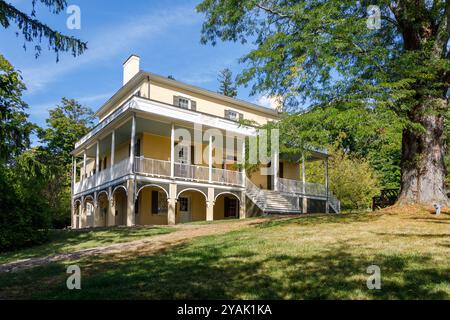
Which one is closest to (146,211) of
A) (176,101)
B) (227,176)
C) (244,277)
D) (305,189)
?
(227,176)

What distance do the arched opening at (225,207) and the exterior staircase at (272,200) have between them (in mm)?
3067

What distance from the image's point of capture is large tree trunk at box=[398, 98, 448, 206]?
13.2 meters

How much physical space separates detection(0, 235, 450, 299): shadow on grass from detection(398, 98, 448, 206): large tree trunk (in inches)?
256

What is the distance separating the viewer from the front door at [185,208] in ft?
82.0

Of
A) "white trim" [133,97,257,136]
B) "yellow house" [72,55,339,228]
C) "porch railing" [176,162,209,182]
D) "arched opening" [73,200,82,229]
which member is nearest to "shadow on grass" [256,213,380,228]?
"yellow house" [72,55,339,228]

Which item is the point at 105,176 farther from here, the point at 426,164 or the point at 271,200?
the point at 426,164

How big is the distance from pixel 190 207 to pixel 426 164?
15279 millimetres

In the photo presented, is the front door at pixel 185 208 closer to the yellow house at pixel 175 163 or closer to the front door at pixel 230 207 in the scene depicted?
the yellow house at pixel 175 163

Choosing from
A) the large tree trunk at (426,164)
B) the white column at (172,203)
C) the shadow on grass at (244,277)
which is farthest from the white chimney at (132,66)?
the shadow on grass at (244,277)

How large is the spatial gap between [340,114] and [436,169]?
17.3 feet

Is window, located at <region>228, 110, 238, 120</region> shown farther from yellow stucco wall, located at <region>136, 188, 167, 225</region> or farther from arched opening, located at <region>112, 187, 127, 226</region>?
arched opening, located at <region>112, 187, 127, 226</region>

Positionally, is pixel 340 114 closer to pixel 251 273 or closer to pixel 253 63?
pixel 253 63

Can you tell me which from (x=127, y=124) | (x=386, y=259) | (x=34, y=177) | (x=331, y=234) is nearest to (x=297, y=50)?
(x=331, y=234)
